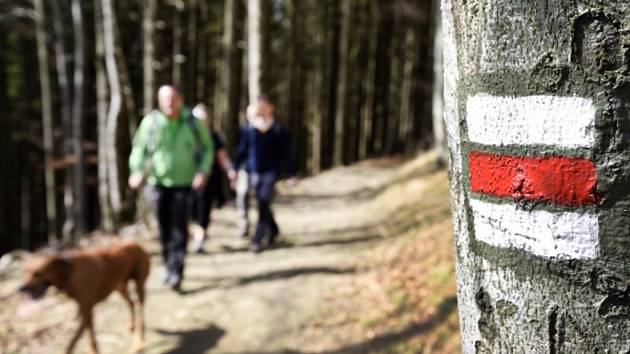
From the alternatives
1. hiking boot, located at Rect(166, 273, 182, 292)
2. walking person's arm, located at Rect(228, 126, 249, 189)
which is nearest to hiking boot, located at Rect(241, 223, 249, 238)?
walking person's arm, located at Rect(228, 126, 249, 189)

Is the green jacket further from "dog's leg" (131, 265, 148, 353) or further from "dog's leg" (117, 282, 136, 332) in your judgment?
"dog's leg" (117, 282, 136, 332)

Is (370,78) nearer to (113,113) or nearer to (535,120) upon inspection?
(113,113)

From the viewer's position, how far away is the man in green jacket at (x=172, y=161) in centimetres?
589

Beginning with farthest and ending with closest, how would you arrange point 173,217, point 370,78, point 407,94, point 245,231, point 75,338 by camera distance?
point 407,94, point 370,78, point 245,231, point 173,217, point 75,338

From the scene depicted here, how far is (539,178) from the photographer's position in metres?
0.89

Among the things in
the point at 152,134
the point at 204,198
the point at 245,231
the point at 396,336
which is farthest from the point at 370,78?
the point at 396,336

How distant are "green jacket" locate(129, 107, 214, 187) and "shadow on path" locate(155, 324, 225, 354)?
1.56 meters

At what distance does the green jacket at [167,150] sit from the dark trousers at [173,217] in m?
0.10

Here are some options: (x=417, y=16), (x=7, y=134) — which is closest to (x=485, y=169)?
(x=417, y=16)

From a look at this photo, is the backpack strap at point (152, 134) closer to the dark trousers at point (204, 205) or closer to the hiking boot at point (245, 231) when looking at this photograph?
the dark trousers at point (204, 205)

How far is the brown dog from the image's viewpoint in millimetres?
4238

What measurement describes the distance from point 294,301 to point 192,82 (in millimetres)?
14600

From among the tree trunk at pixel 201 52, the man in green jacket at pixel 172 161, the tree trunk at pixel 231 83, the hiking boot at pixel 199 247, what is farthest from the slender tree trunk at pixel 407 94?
the man in green jacket at pixel 172 161

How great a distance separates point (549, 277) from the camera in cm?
90
